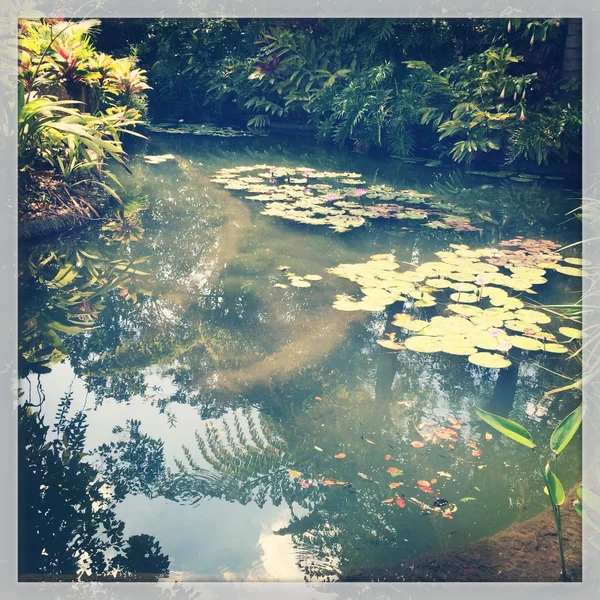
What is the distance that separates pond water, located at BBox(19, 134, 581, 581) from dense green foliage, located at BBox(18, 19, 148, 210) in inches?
17.2

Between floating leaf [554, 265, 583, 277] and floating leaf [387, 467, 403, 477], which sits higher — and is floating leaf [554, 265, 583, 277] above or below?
above

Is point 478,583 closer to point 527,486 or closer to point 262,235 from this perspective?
point 527,486

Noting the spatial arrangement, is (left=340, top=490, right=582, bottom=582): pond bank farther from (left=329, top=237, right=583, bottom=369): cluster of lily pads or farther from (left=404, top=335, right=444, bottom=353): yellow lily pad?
(left=404, top=335, right=444, bottom=353): yellow lily pad

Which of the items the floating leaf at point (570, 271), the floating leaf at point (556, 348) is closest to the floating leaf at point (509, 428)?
the floating leaf at point (556, 348)

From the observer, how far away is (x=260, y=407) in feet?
8.13

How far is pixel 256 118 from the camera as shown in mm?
9328

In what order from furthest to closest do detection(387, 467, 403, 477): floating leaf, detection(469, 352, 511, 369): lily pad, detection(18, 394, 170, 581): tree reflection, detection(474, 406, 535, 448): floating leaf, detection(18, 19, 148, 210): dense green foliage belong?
detection(18, 19, 148, 210): dense green foliage → detection(469, 352, 511, 369): lily pad → detection(387, 467, 403, 477): floating leaf → detection(18, 394, 170, 581): tree reflection → detection(474, 406, 535, 448): floating leaf

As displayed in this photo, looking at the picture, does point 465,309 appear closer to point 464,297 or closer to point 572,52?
point 464,297

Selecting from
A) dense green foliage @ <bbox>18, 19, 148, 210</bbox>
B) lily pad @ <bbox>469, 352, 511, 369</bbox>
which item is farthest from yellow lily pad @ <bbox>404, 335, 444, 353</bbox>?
dense green foliage @ <bbox>18, 19, 148, 210</bbox>

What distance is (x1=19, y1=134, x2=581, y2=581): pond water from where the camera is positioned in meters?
1.85

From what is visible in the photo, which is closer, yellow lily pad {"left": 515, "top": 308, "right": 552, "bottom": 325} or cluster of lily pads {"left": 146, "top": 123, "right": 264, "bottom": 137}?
yellow lily pad {"left": 515, "top": 308, "right": 552, "bottom": 325}

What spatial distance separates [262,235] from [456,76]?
463 cm

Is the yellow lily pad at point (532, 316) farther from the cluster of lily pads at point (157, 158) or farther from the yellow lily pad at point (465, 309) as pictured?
the cluster of lily pads at point (157, 158)

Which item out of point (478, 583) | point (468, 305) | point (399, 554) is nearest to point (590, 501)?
point (478, 583)
